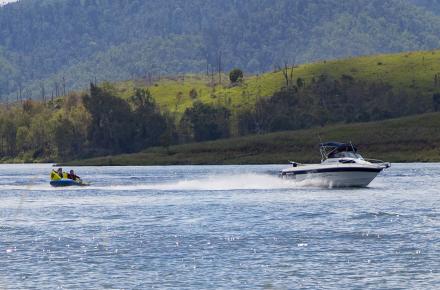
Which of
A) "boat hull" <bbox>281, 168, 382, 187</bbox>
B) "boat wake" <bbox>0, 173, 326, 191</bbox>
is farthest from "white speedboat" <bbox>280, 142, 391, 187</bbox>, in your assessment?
"boat wake" <bbox>0, 173, 326, 191</bbox>

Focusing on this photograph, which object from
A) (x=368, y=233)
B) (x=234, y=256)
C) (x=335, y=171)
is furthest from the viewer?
(x=335, y=171)

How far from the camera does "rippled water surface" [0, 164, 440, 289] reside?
150 ft

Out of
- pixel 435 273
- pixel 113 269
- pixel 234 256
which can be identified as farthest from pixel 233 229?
pixel 435 273

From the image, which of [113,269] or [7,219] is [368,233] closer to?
[113,269]

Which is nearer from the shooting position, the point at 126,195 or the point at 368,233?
the point at 368,233

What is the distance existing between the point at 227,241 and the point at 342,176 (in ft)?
145

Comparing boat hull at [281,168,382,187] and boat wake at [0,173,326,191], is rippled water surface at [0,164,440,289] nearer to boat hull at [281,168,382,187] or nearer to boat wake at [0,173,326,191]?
boat hull at [281,168,382,187]

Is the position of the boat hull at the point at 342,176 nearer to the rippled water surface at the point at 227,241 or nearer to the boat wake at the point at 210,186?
the rippled water surface at the point at 227,241

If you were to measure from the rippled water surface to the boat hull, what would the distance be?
3.09m

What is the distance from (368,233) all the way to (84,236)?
1692 centimetres

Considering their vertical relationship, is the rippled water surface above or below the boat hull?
below

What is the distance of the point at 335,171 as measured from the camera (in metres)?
101

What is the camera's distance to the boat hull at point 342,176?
101 m

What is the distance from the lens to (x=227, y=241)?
58.6 metres
